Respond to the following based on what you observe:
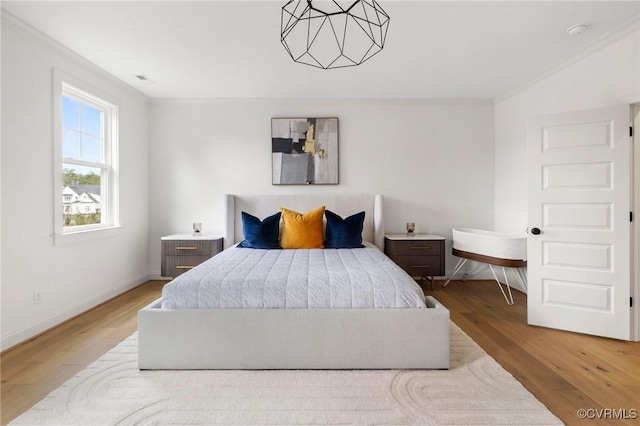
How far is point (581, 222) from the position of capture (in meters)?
2.66

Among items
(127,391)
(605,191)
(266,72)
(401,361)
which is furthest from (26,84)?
(605,191)

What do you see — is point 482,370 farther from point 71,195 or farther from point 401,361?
point 71,195

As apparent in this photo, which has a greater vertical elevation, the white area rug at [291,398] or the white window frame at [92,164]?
the white window frame at [92,164]

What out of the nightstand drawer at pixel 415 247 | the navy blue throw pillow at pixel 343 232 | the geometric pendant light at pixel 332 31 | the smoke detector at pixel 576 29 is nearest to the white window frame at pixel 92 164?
the geometric pendant light at pixel 332 31

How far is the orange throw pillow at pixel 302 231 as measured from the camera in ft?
11.8

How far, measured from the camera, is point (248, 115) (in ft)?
14.2

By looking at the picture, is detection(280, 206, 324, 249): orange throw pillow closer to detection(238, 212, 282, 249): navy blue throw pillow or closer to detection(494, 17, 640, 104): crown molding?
detection(238, 212, 282, 249): navy blue throw pillow

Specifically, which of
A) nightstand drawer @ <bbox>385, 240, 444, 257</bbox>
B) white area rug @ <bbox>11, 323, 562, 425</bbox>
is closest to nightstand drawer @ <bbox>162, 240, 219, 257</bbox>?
white area rug @ <bbox>11, 323, 562, 425</bbox>

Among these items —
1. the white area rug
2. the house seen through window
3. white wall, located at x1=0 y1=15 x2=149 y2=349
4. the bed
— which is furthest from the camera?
the house seen through window

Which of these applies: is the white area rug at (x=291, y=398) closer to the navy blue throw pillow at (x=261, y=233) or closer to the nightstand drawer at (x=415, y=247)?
the navy blue throw pillow at (x=261, y=233)

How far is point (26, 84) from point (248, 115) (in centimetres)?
226

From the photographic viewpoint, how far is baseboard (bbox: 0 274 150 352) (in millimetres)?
2414

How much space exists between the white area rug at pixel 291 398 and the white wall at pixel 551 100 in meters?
2.44

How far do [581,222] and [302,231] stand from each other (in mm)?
2578
